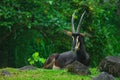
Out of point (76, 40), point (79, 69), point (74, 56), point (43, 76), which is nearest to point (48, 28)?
point (74, 56)

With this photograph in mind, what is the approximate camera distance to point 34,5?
14.2m

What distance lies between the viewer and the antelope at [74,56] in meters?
12.9

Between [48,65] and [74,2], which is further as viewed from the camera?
[74,2]

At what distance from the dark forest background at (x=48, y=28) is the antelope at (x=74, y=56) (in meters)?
0.60

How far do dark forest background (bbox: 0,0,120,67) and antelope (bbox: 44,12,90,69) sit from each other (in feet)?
1.95

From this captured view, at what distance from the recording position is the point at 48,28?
15.1 meters

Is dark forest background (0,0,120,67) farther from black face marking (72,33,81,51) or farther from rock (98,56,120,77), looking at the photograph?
rock (98,56,120,77)

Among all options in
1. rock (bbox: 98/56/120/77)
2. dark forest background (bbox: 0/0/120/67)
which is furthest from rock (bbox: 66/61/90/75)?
dark forest background (bbox: 0/0/120/67)

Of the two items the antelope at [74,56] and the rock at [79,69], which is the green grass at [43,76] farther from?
the antelope at [74,56]

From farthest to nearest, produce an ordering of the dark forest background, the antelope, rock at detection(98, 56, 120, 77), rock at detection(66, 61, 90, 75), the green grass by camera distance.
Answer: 1. the dark forest background
2. the antelope
3. rock at detection(98, 56, 120, 77)
4. rock at detection(66, 61, 90, 75)
5. the green grass

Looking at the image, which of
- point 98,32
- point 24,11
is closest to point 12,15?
point 24,11

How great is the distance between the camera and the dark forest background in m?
14.0

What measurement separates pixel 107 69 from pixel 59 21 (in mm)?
3112

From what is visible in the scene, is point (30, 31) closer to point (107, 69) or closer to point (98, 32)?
point (98, 32)
